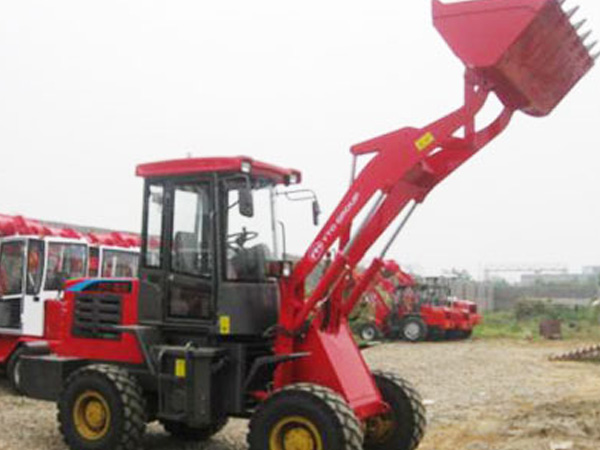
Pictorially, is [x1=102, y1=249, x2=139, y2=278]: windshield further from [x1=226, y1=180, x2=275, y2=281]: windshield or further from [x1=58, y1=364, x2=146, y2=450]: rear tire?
[x1=226, y1=180, x2=275, y2=281]: windshield

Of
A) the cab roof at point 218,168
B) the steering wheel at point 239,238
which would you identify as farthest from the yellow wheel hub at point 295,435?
the cab roof at point 218,168

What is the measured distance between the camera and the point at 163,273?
842 cm

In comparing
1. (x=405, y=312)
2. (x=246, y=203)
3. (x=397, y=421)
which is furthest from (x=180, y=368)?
(x=405, y=312)

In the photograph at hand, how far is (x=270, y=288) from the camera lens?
325 inches

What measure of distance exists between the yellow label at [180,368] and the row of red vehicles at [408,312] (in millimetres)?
18329

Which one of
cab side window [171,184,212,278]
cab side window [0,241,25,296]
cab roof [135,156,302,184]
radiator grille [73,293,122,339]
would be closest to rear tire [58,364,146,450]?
radiator grille [73,293,122,339]

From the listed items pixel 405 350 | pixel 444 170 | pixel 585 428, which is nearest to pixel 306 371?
pixel 444 170

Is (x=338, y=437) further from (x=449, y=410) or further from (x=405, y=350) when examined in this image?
(x=405, y=350)

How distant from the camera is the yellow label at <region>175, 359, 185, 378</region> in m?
8.02

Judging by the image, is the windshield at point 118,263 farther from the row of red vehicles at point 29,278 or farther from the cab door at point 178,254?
the cab door at point 178,254

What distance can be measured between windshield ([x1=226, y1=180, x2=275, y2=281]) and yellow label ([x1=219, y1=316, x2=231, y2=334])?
0.38 metres

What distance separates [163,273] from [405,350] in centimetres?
1552

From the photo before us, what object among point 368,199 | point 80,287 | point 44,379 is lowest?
point 44,379

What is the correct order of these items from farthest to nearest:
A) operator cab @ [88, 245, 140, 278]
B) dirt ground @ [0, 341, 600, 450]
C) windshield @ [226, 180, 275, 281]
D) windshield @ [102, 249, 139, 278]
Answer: windshield @ [102, 249, 139, 278], operator cab @ [88, 245, 140, 278], dirt ground @ [0, 341, 600, 450], windshield @ [226, 180, 275, 281]
